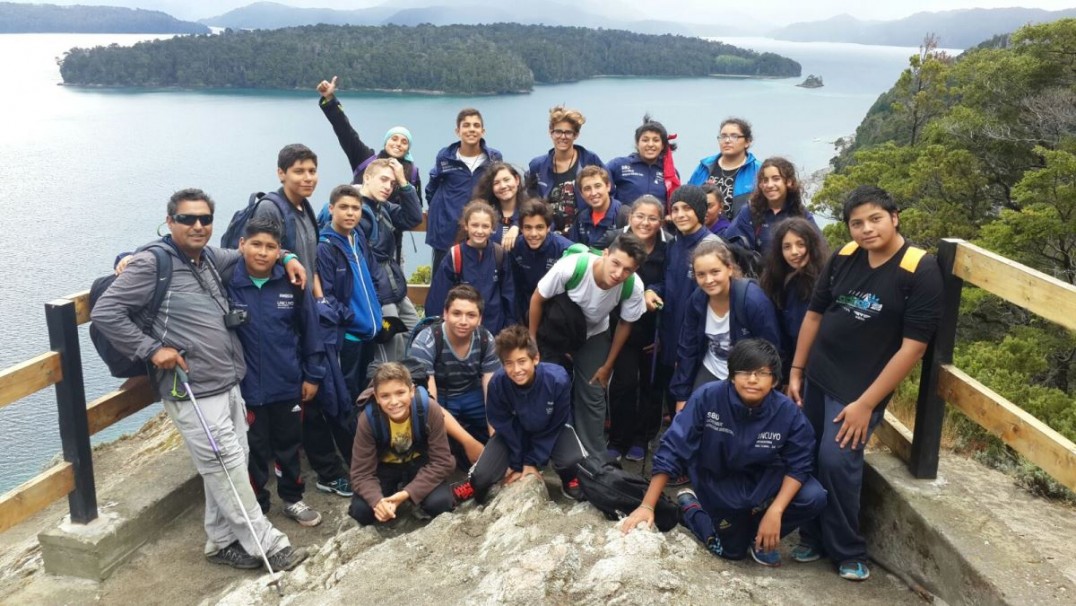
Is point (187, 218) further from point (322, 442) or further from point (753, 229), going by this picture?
point (753, 229)

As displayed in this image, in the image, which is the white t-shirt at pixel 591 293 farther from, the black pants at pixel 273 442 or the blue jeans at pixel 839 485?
the black pants at pixel 273 442

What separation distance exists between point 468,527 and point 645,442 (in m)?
1.62

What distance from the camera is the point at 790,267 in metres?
4.28

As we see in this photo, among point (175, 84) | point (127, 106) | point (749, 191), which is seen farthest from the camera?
point (175, 84)

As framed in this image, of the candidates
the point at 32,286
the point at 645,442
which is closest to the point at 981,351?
the point at 645,442

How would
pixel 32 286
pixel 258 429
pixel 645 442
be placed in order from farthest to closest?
1. pixel 32 286
2. pixel 645 442
3. pixel 258 429

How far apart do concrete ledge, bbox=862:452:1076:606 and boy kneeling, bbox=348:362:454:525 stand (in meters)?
2.23

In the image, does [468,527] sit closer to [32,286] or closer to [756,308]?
[756,308]

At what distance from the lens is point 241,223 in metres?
4.69

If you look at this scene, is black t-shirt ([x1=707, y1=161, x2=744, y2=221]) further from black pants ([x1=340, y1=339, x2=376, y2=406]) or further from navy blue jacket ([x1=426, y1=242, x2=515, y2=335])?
black pants ([x1=340, y1=339, x2=376, y2=406])

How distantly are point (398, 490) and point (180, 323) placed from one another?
1.46 metres

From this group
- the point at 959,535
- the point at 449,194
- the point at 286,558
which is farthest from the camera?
the point at 449,194

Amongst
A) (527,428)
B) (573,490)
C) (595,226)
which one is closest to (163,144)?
(595,226)

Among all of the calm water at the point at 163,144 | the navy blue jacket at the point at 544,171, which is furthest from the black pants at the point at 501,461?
the calm water at the point at 163,144
